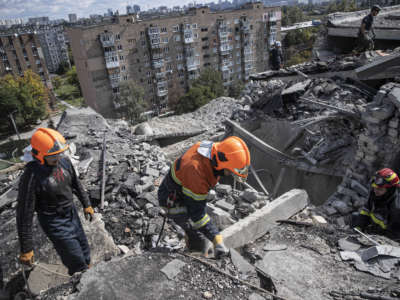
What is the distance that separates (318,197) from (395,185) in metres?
2.69

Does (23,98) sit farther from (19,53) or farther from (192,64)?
(192,64)

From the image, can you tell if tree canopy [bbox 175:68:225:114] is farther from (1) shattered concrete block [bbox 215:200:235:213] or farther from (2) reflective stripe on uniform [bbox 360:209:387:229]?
(2) reflective stripe on uniform [bbox 360:209:387:229]

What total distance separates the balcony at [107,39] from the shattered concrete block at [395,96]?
91.0 ft

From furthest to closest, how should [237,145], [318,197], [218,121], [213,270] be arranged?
[218,121], [318,197], [237,145], [213,270]

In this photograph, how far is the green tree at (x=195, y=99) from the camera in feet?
97.5

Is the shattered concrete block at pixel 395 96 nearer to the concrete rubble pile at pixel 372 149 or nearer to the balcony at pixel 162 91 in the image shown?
the concrete rubble pile at pixel 372 149

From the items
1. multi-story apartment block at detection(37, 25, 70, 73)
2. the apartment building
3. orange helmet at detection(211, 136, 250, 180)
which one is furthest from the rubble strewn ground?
multi-story apartment block at detection(37, 25, 70, 73)

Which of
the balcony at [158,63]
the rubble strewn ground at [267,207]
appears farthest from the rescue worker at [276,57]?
the balcony at [158,63]

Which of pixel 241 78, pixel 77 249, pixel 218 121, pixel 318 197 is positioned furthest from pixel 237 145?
pixel 241 78

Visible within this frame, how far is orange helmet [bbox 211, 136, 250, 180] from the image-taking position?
292 centimetres

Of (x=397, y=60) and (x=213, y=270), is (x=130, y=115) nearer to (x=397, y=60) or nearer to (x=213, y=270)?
(x=397, y=60)

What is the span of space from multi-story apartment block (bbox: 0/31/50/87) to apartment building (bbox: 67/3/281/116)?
10112mm

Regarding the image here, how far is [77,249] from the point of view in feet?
10.5

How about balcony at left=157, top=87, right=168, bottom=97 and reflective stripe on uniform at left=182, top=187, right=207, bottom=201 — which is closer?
reflective stripe on uniform at left=182, top=187, right=207, bottom=201
